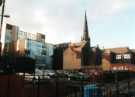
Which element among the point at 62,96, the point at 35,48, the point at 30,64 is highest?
the point at 35,48

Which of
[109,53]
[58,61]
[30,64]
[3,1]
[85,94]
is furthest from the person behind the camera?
[58,61]

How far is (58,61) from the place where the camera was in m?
106

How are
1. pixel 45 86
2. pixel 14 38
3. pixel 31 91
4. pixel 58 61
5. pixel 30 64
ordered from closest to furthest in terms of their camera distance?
pixel 31 91, pixel 45 86, pixel 30 64, pixel 58 61, pixel 14 38

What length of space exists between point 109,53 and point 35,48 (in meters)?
23.9

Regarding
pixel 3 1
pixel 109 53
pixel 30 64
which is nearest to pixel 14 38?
pixel 109 53

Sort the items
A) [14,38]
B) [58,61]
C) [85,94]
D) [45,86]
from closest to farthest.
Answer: [85,94] < [45,86] < [58,61] < [14,38]

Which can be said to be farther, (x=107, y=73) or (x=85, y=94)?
(x=107, y=73)

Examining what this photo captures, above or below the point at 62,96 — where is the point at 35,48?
above

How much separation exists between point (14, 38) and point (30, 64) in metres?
65.9

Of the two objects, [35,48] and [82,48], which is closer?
[35,48]

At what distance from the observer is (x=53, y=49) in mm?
107562

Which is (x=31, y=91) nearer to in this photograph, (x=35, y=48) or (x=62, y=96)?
(x=62, y=96)

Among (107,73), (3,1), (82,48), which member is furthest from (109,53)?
(3,1)

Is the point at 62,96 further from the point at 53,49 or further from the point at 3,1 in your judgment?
the point at 53,49
